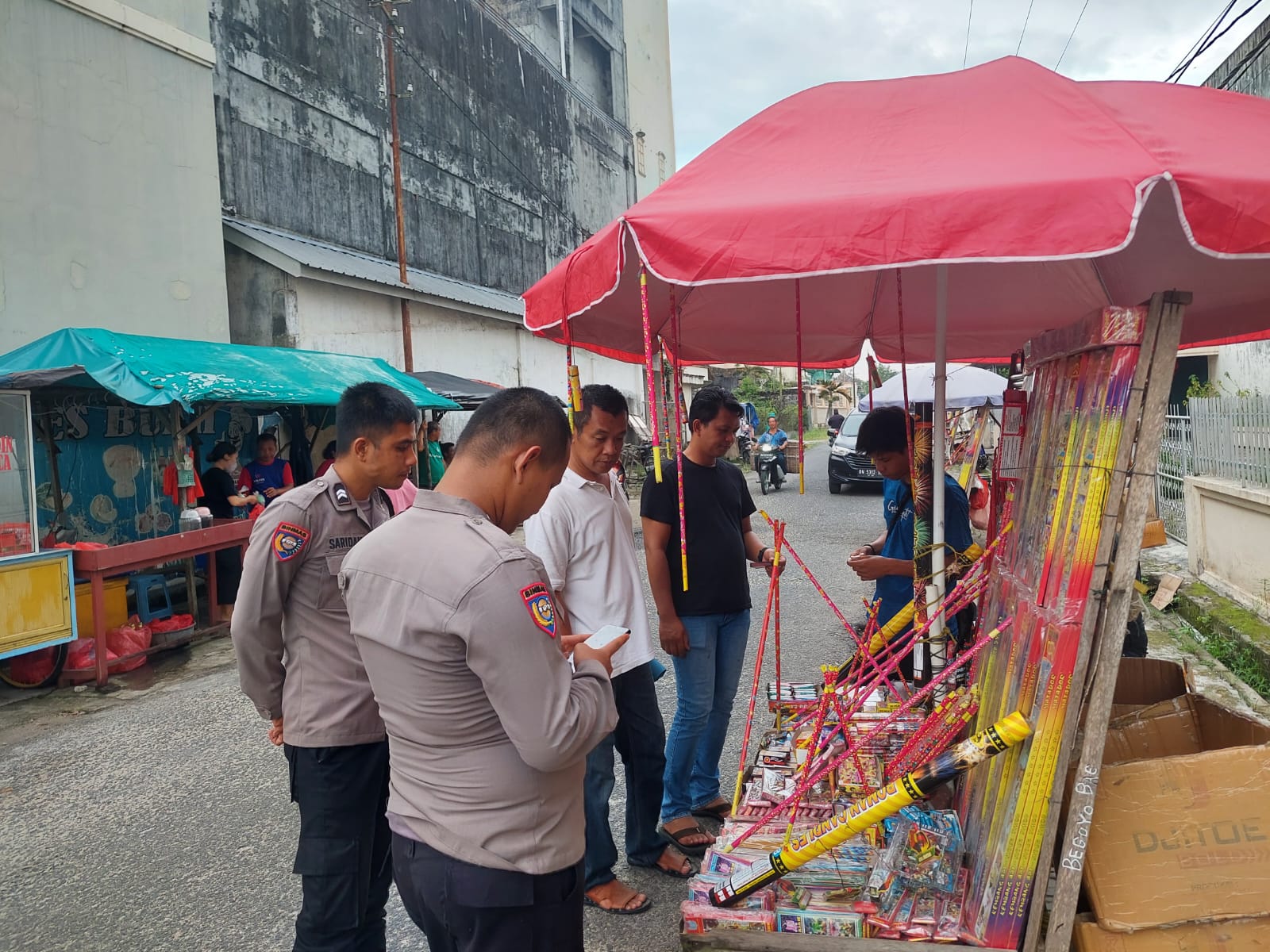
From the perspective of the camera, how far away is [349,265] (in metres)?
13.9

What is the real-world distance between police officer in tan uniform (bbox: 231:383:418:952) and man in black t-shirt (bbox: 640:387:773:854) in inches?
50.3

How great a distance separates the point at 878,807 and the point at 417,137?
17703mm

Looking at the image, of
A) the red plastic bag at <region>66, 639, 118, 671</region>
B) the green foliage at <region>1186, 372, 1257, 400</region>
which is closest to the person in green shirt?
the red plastic bag at <region>66, 639, 118, 671</region>

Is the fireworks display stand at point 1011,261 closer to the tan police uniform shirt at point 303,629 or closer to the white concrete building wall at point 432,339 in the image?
the tan police uniform shirt at point 303,629

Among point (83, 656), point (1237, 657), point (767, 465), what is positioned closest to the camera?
point (1237, 657)

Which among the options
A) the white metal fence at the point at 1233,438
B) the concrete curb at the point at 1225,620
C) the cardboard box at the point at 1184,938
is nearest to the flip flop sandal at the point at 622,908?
the cardboard box at the point at 1184,938

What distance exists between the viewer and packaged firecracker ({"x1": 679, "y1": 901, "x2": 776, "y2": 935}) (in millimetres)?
2465

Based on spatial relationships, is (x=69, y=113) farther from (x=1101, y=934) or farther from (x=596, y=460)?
(x=1101, y=934)

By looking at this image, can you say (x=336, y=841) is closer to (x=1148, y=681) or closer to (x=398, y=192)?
(x=1148, y=681)

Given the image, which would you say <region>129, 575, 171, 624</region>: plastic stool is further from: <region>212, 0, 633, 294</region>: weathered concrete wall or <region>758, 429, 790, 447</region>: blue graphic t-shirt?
<region>758, 429, 790, 447</region>: blue graphic t-shirt

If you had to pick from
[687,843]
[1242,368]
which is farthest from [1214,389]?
[687,843]

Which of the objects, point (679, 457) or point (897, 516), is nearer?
point (679, 457)

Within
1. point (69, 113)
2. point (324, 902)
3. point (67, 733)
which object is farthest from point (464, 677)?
point (69, 113)

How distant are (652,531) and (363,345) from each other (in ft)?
38.4
